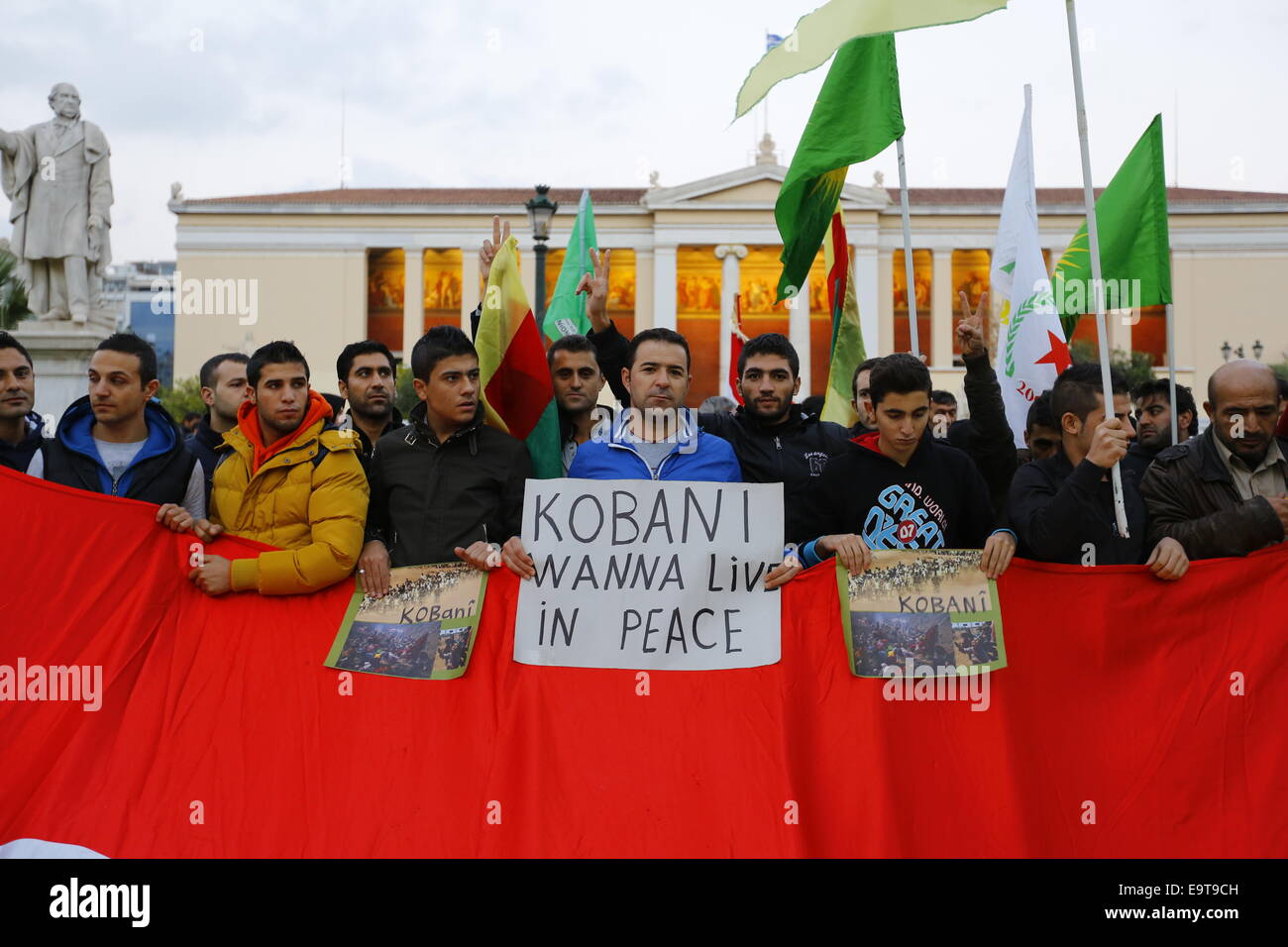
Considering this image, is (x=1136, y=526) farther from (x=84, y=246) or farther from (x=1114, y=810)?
(x=84, y=246)

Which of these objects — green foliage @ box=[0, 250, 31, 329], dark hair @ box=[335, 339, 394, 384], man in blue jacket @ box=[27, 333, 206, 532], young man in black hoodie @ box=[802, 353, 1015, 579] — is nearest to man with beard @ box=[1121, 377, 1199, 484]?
young man in black hoodie @ box=[802, 353, 1015, 579]

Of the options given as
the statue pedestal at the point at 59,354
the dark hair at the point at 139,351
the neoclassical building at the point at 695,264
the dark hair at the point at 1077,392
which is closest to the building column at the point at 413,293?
the neoclassical building at the point at 695,264

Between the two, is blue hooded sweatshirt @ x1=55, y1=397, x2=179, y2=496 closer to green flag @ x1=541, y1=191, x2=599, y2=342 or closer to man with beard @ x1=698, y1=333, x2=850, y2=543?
man with beard @ x1=698, y1=333, x2=850, y2=543

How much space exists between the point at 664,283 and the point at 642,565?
46.5 meters

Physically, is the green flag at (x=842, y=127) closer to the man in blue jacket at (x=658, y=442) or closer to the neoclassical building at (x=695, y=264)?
the man in blue jacket at (x=658, y=442)

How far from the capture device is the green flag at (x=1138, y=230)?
452cm

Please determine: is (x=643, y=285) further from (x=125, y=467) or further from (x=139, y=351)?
(x=125, y=467)

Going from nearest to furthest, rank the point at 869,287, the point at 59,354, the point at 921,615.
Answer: the point at 921,615 → the point at 59,354 → the point at 869,287

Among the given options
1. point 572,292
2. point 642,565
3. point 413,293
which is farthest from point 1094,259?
point 413,293

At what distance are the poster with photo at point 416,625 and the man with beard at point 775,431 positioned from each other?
1.06 meters

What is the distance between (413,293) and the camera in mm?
50438

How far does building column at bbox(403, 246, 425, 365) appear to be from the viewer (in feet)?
165

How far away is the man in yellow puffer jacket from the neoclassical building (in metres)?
44.5
